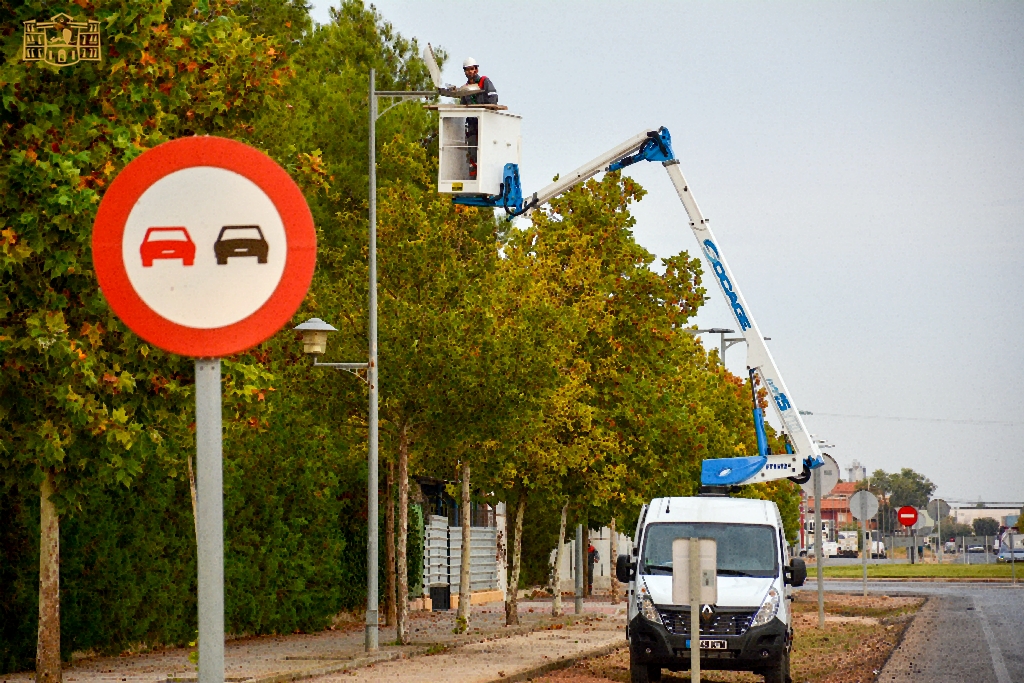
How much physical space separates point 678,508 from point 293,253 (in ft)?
56.3

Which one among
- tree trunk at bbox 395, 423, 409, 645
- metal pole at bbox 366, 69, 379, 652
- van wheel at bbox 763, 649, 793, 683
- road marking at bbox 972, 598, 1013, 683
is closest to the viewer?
van wheel at bbox 763, 649, 793, 683

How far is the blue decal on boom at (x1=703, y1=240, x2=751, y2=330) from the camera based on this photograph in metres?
29.0

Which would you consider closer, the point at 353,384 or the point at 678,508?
the point at 678,508

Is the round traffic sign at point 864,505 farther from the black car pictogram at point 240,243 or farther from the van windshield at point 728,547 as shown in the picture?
the black car pictogram at point 240,243

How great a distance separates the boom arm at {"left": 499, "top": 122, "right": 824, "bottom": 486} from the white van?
319 inches

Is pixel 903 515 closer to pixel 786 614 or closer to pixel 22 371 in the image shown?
pixel 786 614

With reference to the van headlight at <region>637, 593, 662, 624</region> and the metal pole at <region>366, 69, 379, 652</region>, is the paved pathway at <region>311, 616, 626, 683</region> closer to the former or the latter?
the metal pole at <region>366, 69, 379, 652</region>

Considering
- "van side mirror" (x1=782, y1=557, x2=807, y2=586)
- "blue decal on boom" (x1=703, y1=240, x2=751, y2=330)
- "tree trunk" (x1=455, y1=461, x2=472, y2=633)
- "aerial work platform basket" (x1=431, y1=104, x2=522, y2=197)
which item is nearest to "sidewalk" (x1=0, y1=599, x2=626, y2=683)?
"tree trunk" (x1=455, y1=461, x2=472, y2=633)

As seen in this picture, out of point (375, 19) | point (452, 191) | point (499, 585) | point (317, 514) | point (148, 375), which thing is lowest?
point (499, 585)

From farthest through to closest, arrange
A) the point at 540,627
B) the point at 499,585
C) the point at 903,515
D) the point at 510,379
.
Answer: the point at 903,515
the point at 499,585
the point at 540,627
the point at 510,379

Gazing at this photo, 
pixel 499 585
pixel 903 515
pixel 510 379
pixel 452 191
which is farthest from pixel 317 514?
pixel 903 515

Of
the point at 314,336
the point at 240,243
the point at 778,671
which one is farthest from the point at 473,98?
the point at 240,243

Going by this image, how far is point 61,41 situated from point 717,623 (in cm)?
1016

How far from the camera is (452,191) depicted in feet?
78.6
